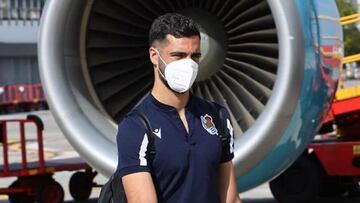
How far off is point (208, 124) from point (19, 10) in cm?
3843

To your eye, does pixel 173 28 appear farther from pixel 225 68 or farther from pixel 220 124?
pixel 225 68

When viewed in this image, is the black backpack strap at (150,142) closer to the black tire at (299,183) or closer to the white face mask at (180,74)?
the white face mask at (180,74)

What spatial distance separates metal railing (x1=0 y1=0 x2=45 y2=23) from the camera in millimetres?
39844

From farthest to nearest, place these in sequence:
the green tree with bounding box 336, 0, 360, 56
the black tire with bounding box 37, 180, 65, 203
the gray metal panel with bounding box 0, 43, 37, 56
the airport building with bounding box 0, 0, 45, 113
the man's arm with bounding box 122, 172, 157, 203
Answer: the airport building with bounding box 0, 0, 45, 113
the gray metal panel with bounding box 0, 43, 37, 56
the green tree with bounding box 336, 0, 360, 56
the black tire with bounding box 37, 180, 65, 203
the man's arm with bounding box 122, 172, 157, 203

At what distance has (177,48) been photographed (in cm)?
316

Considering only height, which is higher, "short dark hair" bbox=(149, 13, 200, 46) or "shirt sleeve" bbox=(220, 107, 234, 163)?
"short dark hair" bbox=(149, 13, 200, 46)

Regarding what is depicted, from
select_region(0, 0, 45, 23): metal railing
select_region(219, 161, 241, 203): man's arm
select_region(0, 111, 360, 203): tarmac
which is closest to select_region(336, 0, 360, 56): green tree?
select_region(0, 111, 360, 203): tarmac

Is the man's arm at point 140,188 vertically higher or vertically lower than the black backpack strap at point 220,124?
lower

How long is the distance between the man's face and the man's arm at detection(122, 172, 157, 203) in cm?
38

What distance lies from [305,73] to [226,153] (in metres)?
2.46

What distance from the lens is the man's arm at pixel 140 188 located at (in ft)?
9.96

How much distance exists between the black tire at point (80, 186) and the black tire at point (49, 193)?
494 mm

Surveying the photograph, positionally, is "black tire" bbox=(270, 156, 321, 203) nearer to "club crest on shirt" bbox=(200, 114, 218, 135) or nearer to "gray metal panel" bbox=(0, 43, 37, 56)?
"club crest on shirt" bbox=(200, 114, 218, 135)

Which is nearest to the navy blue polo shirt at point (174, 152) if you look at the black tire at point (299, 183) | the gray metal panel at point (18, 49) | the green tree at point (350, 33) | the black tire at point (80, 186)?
the black tire at point (299, 183)
